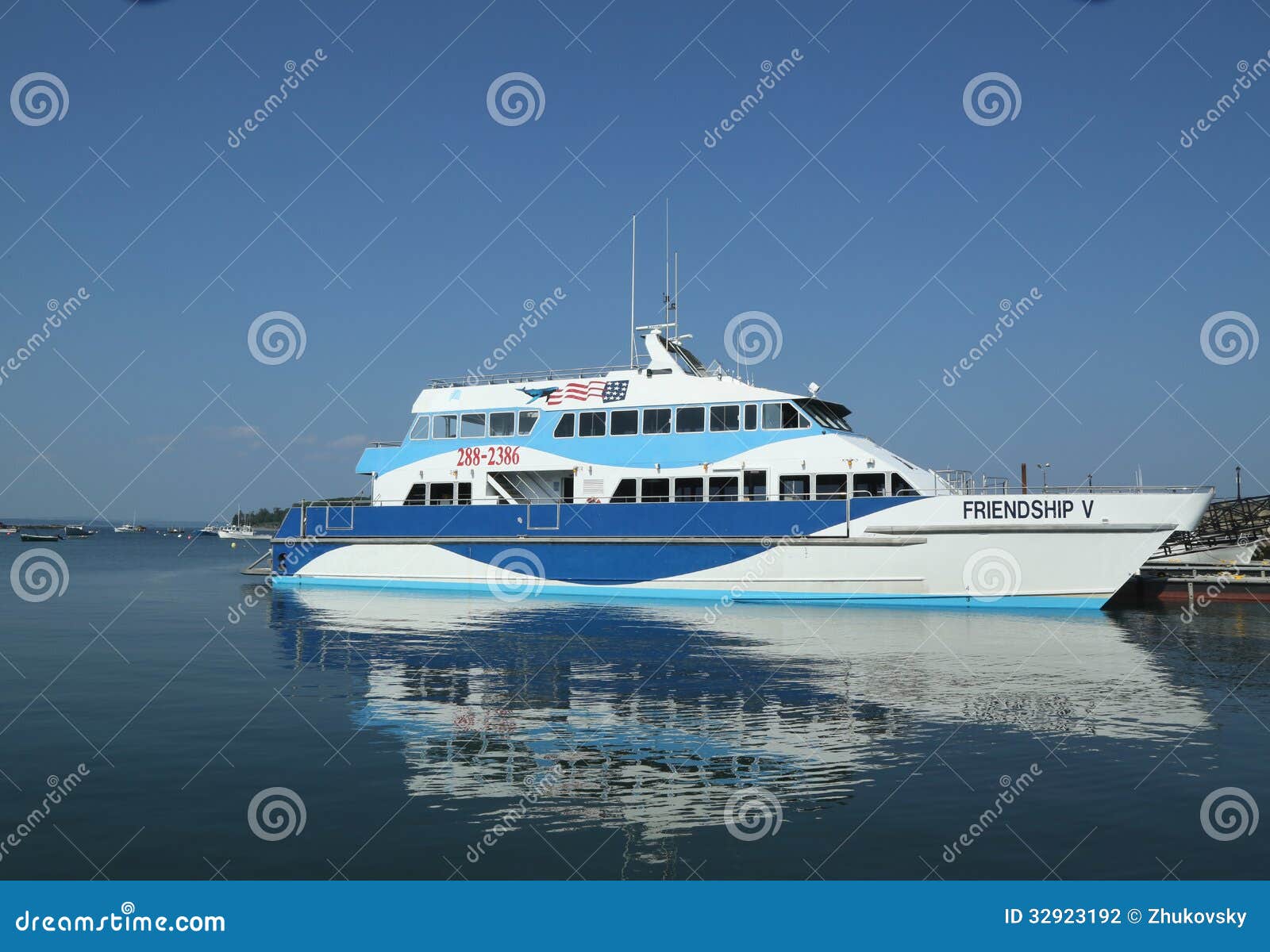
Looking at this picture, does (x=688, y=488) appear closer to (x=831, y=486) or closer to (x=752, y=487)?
(x=752, y=487)

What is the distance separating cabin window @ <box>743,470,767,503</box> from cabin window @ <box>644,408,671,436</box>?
104 inches

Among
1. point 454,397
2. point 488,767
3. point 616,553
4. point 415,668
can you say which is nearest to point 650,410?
point 616,553

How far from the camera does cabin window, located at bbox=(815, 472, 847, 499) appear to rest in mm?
23438

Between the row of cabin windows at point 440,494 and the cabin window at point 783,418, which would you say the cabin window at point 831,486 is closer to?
the cabin window at point 783,418

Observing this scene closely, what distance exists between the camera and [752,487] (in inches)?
962

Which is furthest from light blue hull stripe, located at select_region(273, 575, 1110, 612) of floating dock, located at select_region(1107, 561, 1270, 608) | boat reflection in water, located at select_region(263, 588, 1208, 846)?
floating dock, located at select_region(1107, 561, 1270, 608)

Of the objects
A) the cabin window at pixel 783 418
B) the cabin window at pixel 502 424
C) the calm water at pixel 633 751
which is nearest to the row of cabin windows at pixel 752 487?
the cabin window at pixel 783 418

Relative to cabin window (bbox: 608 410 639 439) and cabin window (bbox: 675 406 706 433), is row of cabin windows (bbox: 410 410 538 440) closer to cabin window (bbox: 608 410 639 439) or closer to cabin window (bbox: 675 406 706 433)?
cabin window (bbox: 608 410 639 439)

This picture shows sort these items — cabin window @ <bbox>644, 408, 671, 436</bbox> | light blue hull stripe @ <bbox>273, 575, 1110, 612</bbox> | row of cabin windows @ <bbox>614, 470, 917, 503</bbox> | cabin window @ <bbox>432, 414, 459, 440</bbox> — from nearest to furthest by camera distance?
1. light blue hull stripe @ <bbox>273, 575, 1110, 612</bbox>
2. row of cabin windows @ <bbox>614, 470, 917, 503</bbox>
3. cabin window @ <bbox>644, 408, 671, 436</bbox>
4. cabin window @ <bbox>432, 414, 459, 440</bbox>

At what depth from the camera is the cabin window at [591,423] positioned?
2638cm

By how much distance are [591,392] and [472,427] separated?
4.17 m

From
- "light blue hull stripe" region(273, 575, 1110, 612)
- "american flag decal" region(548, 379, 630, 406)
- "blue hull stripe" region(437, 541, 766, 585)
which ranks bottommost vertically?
"light blue hull stripe" region(273, 575, 1110, 612)

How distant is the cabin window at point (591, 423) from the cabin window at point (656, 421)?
1.34 meters

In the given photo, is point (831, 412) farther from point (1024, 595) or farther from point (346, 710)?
point (346, 710)
